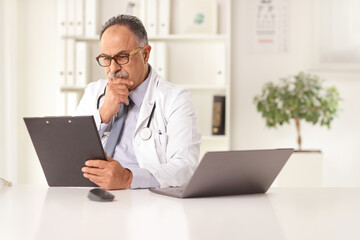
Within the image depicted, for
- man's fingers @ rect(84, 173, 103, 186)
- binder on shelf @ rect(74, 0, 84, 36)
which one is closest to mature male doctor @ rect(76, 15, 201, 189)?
man's fingers @ rect(84, 173, 103, 186)

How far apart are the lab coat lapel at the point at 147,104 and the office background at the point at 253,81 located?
2007mm

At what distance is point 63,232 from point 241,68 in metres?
3.31

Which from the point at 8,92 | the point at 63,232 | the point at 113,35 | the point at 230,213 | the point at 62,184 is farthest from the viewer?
the point at 8,92

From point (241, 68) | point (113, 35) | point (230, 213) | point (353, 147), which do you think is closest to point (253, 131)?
point (241, 68)

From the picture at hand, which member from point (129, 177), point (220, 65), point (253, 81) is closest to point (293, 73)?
point (253, 81)

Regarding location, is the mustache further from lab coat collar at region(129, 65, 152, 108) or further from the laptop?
the laptop

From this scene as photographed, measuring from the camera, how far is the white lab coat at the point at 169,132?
7.21ft

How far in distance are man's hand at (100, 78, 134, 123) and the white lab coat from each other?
0.04 meters

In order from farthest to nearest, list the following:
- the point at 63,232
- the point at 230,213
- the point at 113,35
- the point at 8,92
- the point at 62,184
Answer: the point at 8,92, the point at 113,35, the point at 62,184, the point at 230,213, the point at 63,232

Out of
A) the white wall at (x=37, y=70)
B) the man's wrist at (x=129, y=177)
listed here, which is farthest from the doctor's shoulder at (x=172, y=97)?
the white wall at (x=37, y=70)

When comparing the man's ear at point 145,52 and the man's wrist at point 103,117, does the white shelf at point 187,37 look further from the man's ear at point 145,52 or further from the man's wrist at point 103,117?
the man's wrist at point 103,117

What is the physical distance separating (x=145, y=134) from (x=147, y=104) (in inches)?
5.6

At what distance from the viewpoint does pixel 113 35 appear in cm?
238

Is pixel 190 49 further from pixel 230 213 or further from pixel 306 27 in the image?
pixel 230 213
